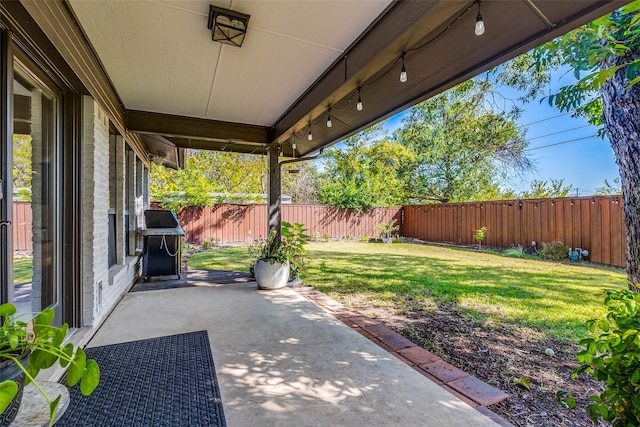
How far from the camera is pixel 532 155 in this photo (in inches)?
545

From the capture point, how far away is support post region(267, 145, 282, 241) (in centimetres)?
498

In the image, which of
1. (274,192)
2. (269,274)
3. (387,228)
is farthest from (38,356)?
(387,228)

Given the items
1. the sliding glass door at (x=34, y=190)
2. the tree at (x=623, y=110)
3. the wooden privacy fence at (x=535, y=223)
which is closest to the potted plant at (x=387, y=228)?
the wooden privacy fence at (x=535, y=223)

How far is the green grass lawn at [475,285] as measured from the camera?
360cm

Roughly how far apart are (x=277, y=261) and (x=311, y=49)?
115 inches

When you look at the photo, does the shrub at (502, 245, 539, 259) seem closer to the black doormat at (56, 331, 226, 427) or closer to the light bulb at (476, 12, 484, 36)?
the light bulb at (476, 12, 484, 36)

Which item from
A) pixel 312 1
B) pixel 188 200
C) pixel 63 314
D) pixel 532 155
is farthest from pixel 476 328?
pixel 532 155

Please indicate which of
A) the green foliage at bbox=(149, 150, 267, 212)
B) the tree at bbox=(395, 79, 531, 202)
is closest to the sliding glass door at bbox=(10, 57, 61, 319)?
the green foliage at bbox=(149, 150, 267, 212)

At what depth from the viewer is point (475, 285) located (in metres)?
4.98

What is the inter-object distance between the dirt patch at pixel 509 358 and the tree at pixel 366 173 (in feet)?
33.0

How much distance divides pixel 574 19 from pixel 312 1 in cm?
150

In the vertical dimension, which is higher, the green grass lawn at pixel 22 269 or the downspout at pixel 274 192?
the downspout at pixel 274 192

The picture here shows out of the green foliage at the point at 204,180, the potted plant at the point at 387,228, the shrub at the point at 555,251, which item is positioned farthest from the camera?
the potted plant at the point at 387,228

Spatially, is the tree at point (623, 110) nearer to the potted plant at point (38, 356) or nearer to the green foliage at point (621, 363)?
the green foliage at point (621, 363)
